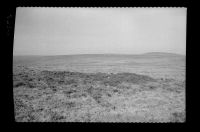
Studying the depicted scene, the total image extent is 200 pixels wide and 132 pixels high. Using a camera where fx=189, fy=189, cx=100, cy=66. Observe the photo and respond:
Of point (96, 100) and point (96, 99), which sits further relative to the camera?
point (96, 99)

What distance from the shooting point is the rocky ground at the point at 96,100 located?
8.41 m

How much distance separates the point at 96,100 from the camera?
10828mm

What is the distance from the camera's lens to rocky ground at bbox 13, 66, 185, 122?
8.41 meters

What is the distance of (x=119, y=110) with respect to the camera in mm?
9430

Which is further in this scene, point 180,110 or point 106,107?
point 106,107
